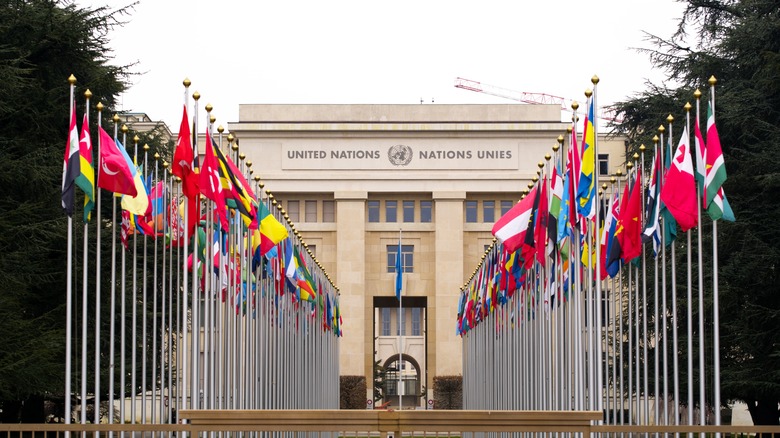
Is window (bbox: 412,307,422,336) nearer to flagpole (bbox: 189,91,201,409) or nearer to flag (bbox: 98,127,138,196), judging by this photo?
flagpole (bbox: 189,91,201,409)

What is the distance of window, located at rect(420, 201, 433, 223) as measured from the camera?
8622 cm

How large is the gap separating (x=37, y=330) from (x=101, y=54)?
9.78 metres

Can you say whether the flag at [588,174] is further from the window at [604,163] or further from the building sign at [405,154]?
the window at [604,163]

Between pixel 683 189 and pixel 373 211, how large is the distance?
62220 mm

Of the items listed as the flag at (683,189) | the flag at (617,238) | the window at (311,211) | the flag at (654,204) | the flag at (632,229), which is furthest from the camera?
the window at (311,211)

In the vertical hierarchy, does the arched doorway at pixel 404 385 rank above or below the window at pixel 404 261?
below

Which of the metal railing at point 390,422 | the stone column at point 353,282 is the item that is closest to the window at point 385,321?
the stone column at point 353,282

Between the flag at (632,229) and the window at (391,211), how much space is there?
5904cm

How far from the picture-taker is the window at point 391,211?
86562 mm

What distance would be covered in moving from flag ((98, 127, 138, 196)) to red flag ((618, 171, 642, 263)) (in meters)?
9.58

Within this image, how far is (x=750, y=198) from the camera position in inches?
1503

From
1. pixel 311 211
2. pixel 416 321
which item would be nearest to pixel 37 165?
pixel 311 211

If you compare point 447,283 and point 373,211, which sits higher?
point 373,211

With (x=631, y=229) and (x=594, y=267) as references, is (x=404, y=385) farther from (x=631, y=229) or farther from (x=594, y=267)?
(x=631, y=229)
